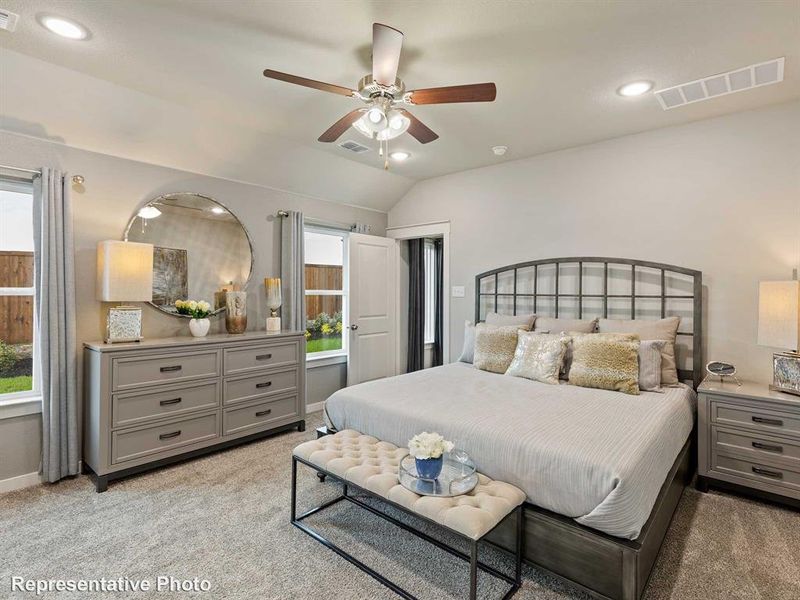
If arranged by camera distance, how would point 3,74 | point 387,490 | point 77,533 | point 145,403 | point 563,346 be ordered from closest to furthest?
point 387,490 < point 77,533 < point 3,74 < point 145,403 < point 563,346

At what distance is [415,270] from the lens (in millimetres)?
5820

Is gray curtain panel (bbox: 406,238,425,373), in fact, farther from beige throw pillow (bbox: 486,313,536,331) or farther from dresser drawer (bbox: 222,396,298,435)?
dresser drawer (bbox: 222,396,298,435)

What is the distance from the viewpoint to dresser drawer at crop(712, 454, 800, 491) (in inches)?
99.7

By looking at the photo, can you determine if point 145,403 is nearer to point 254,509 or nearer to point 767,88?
point 254,509

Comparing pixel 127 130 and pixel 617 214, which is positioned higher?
pixel 127 130

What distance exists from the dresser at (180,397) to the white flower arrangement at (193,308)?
0.22 meters

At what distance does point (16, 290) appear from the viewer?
289 centimetres

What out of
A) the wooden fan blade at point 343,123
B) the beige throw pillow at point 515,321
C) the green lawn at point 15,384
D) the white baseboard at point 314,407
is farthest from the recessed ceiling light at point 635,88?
the green lawn at point 15,384

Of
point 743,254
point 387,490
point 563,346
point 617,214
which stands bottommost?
point 387,490

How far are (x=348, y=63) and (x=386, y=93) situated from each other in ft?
1.31

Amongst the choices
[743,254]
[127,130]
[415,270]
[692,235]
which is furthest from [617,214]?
[127,130]

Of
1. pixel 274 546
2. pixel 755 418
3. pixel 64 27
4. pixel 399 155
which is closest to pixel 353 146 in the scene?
pixel 399 155

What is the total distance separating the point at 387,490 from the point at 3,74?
10.7 ft

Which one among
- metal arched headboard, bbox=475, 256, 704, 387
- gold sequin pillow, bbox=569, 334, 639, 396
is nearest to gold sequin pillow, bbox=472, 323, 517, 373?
gold sequin pillow, bbox=569, 334, 639, 396
